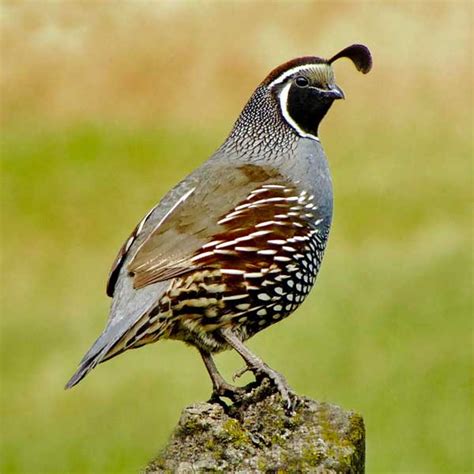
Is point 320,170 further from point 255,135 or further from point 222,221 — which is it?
point 222,221

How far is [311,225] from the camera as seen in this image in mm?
5324

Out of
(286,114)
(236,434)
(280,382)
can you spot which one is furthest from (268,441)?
(286,114)

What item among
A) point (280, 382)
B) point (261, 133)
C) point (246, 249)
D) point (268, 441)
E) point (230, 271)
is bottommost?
point (268, 441)

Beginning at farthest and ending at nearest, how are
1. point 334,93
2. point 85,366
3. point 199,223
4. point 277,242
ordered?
point 334,93, point 277,242, point 199,223, point 85,366

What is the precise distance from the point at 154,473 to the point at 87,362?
1.87 ft

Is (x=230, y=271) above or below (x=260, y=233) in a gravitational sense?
below

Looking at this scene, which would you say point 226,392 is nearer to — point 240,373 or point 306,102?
point 240,373

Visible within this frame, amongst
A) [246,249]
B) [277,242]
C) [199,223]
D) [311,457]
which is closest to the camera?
[311,457]

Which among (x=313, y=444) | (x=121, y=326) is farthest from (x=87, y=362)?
(x=313, y=444)

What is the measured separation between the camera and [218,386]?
15.8 ft

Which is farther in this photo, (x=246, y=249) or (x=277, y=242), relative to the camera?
(x=277, y=242)

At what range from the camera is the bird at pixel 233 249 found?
479 cm

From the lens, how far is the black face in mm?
5648

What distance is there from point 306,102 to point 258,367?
161 cm
